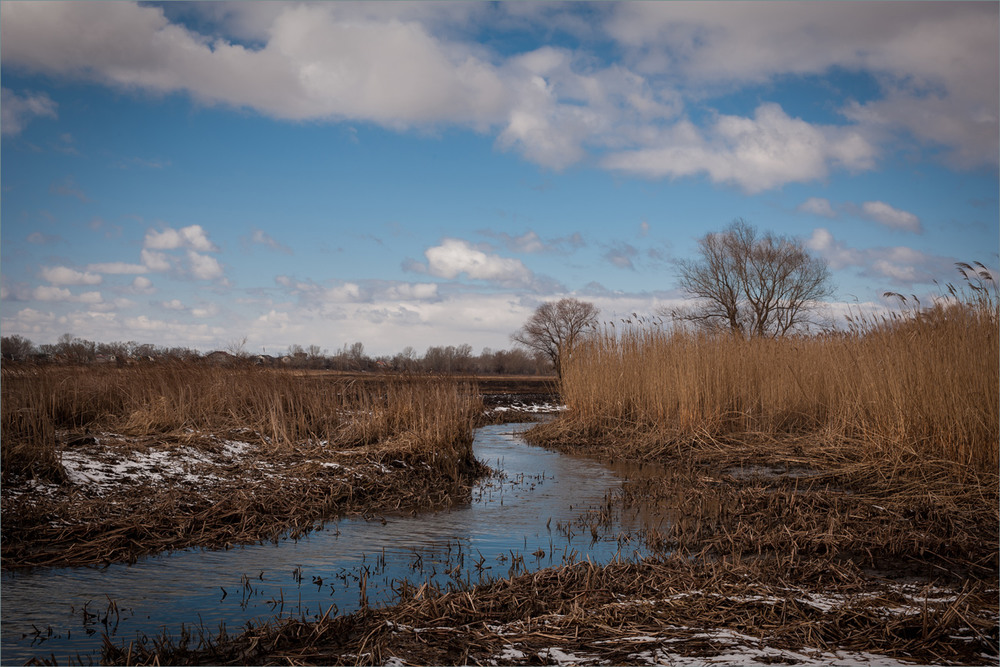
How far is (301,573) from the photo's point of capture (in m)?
4.53

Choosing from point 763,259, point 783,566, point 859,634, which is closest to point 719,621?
Result: point 859,634

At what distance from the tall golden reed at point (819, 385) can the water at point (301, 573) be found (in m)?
3.65

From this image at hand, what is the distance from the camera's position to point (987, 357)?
668 centimetres

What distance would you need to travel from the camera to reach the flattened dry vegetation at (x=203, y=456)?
17.5ft

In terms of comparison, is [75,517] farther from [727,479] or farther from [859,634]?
[727,479]

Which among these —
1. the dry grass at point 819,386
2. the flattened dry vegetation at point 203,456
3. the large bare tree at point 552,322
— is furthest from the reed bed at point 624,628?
the large bare tree at point 552,322

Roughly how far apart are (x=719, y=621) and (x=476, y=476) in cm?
572

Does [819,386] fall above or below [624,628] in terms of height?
above

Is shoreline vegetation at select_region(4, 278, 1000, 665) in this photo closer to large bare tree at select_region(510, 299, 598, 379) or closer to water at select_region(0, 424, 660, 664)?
water at select_region(0, 424, 660, 664)

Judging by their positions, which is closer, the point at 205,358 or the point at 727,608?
the point at 727,608

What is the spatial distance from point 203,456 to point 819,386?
9656mm

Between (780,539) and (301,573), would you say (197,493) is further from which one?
Result: (780,539)

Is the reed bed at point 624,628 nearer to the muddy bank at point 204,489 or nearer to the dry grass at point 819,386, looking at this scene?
the muddy bank at point 204,489

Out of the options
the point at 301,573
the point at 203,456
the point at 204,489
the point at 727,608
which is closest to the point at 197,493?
the point at 204,489
